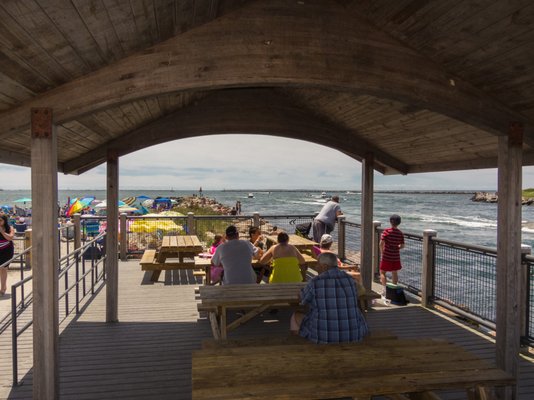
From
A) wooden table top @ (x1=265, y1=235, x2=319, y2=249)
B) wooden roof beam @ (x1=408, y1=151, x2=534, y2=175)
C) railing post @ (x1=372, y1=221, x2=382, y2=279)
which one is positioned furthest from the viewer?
railing post @ (x1=372, y1=221, x2=382, y2=279)

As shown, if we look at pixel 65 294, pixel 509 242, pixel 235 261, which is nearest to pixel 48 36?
pixel 235 261

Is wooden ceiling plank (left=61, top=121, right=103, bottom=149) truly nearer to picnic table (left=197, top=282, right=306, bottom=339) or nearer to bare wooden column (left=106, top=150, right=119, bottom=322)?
bare wooden column (left=106, top=150, right=119, bottom=322)

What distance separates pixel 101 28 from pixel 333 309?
2.61 m

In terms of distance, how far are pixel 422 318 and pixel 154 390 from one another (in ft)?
13.1

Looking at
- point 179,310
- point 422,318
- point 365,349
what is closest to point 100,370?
point 179,310

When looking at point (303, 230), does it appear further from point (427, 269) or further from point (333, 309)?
point (333, 309)

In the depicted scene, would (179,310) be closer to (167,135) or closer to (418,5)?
(167,135)

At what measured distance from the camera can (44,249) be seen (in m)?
3.15

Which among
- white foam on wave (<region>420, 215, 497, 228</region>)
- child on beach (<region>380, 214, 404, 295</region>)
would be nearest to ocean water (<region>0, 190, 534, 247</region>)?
white foam on wave (<region>420, 215, 497, 228</region>)

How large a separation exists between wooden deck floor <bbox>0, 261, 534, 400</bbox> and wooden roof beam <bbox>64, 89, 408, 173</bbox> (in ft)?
7.63

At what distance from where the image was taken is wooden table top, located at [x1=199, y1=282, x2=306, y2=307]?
4438mm

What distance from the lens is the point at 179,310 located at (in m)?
6.50

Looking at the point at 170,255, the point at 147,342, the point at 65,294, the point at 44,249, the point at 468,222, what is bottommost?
the point at 468,222

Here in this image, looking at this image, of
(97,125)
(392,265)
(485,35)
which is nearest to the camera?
(485,35)
